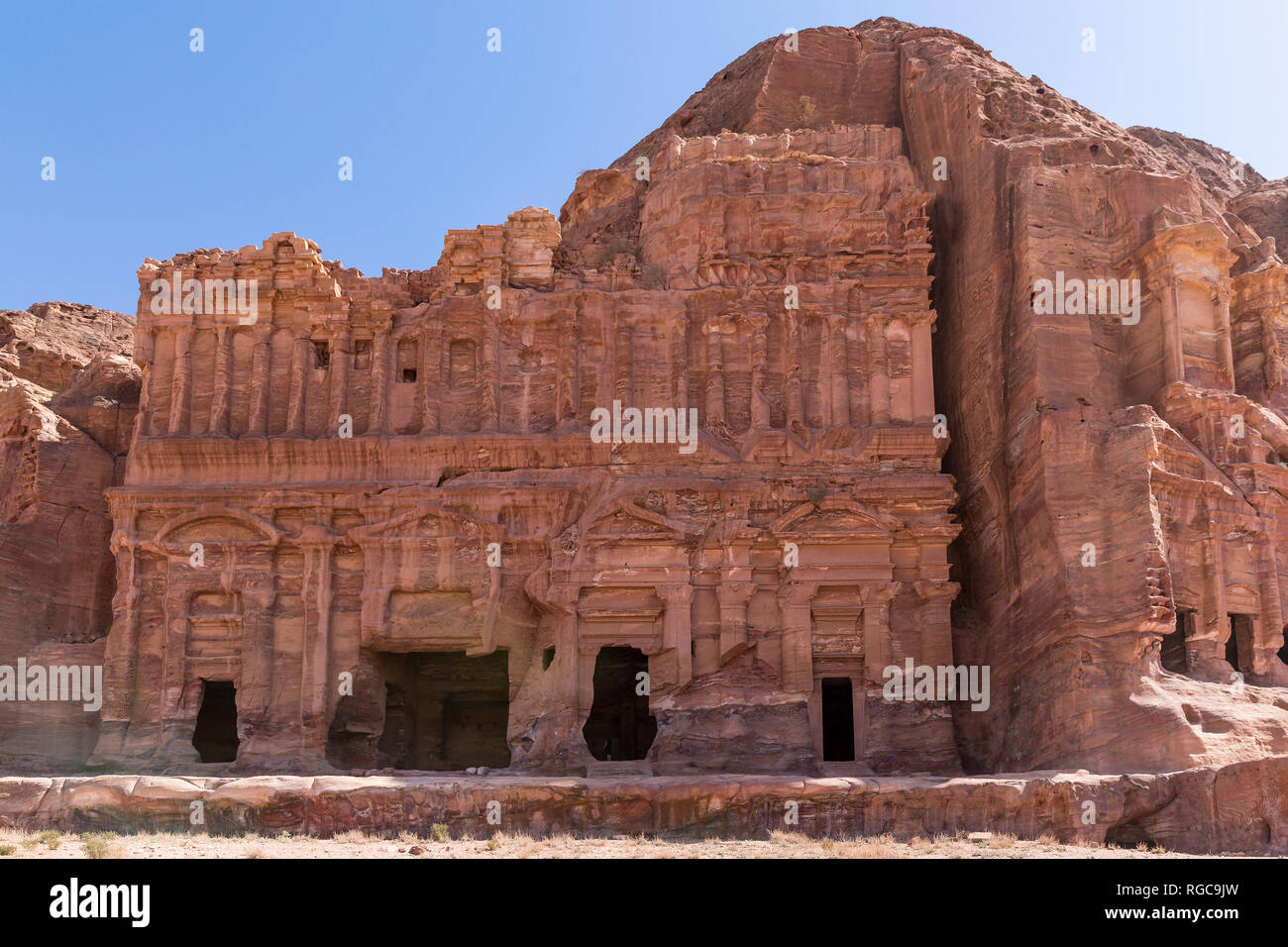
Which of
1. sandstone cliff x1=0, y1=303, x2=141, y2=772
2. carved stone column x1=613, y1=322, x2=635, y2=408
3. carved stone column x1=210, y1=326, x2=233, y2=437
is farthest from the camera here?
carved stone column x1=210, y1=326, x2=233, y2=437

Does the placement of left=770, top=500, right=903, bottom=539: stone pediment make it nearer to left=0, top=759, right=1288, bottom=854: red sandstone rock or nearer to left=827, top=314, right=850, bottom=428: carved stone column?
left=827, top=314, right=850, bottom=428: carved stone column

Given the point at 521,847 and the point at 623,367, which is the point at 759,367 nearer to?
the point at 623,367

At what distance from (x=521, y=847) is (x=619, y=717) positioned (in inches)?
533

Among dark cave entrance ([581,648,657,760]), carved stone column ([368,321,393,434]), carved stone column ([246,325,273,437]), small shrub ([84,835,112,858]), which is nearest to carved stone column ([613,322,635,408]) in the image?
carved stone column ([368,321,393,434])

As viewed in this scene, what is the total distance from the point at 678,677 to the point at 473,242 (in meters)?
11.0

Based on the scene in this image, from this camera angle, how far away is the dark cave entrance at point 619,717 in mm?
31047

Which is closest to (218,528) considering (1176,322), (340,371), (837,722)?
(340,371)

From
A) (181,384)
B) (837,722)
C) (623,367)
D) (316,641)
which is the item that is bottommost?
(837,722)

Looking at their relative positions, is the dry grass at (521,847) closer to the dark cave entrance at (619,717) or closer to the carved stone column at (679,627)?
the carved stone column at (679,627)

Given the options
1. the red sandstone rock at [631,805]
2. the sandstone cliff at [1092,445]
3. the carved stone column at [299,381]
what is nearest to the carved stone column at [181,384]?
the carved stone column at [299,381]

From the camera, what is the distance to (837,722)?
1176 inches

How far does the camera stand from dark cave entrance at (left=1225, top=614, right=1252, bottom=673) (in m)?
25.0

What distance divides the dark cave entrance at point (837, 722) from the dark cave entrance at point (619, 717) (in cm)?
404

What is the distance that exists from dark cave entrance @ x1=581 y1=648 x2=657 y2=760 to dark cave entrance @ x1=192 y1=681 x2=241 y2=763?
26.0 ft
